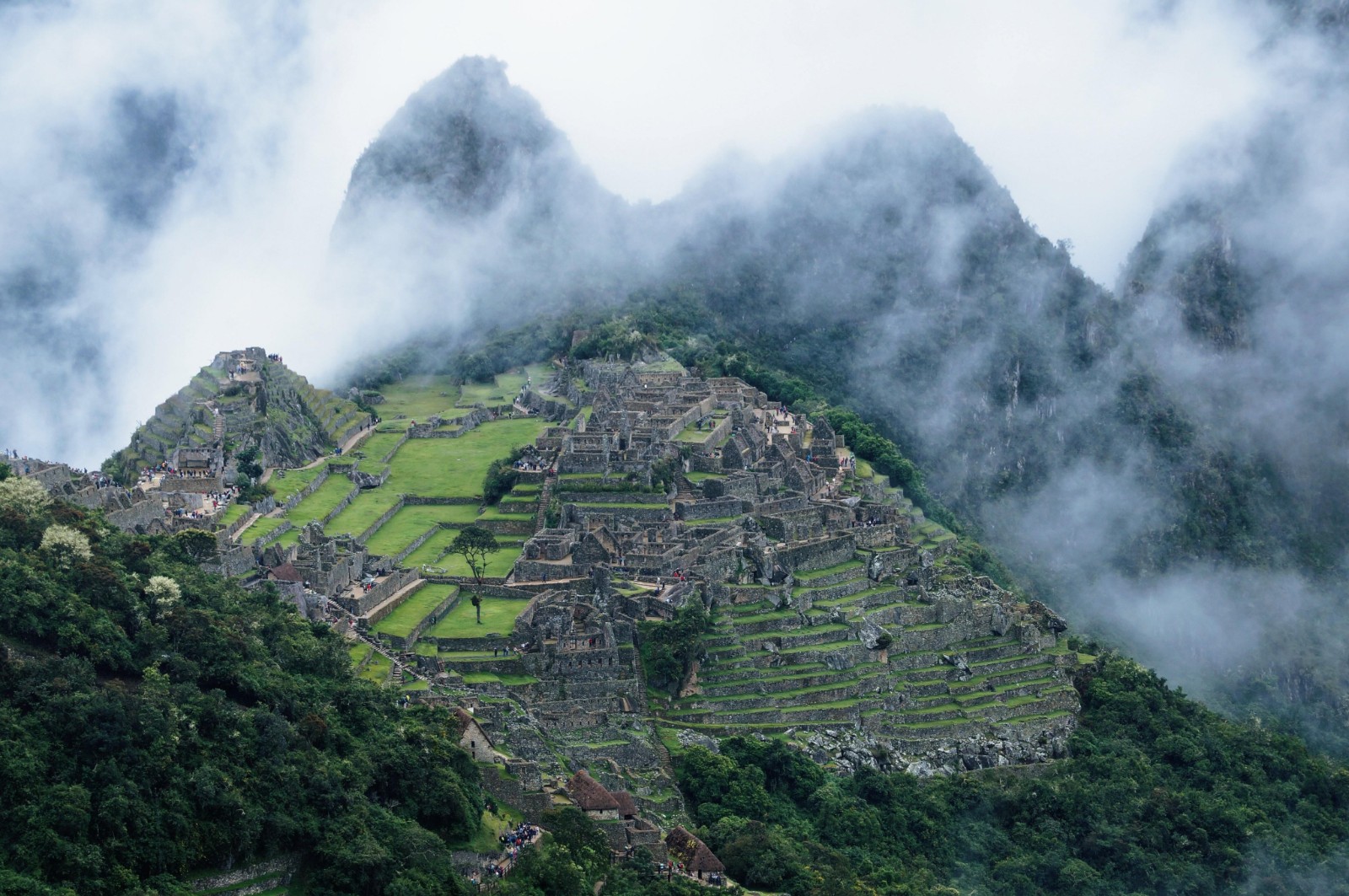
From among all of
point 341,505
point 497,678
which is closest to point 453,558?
point 341,505

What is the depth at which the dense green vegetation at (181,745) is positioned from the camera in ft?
126

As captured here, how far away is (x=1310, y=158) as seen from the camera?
158m

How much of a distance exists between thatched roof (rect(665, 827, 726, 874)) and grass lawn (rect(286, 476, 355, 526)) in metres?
23.2

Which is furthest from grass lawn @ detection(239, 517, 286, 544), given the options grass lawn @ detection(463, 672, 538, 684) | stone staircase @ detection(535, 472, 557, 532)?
grass lawn @ detection(463, 672, 538, 684)

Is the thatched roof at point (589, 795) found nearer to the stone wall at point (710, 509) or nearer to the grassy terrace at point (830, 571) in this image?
the grassy terrace at point (830, 571)

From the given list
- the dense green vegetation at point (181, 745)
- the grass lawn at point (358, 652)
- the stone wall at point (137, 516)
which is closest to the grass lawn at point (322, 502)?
the stone wall at point (137, 516)

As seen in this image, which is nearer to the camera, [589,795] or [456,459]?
[589,795]

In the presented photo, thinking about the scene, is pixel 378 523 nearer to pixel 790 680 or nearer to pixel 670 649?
pixel 670 649

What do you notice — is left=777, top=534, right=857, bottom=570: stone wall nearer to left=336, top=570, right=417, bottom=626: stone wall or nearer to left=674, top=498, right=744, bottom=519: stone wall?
left=674, top=498, right=744, bottom=519: stone wall

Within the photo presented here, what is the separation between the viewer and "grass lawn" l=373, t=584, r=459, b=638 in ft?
187

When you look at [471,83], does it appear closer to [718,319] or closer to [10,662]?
[718,319]

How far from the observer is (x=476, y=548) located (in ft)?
214

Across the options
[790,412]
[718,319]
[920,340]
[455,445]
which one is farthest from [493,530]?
[920,340]

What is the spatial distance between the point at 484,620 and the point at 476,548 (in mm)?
6790
